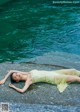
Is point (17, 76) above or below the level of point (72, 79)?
above

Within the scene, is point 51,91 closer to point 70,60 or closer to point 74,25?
point 70,60

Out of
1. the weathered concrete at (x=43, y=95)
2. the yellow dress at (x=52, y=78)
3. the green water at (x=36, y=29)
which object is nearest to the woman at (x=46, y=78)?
the yellow dress at (x=52, y=78)

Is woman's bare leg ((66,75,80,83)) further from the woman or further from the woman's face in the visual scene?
the woman's face

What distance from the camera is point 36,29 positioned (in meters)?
20.5

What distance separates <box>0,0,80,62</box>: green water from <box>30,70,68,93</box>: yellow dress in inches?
194

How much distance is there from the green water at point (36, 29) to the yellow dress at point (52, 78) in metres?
4.92

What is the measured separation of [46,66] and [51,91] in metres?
2.36

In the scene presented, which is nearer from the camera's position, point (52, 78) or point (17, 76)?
point (52, 78)

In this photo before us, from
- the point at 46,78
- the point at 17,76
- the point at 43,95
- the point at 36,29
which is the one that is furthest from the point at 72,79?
the point at 36,29

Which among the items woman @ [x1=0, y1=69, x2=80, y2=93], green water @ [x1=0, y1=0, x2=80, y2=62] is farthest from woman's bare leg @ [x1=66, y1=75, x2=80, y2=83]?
green water @ [x1=0, y1=0, x2=80, y2=62]

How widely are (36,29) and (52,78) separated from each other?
10.9m

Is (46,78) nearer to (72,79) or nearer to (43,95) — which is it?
(43,95)

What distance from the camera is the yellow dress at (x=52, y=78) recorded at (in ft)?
32.0

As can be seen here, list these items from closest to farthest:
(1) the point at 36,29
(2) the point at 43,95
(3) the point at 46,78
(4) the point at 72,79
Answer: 1. (2) the point at 43,95
2. (4) the point at 72,79
3. (3) the point at 46,78
4. (1) the point at 36,29
